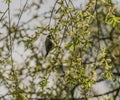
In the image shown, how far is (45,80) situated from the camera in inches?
111

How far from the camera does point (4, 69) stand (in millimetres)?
4113

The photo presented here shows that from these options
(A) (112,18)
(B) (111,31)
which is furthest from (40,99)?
(A) (112,18)

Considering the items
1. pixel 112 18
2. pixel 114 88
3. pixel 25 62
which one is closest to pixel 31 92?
pixel 25 62

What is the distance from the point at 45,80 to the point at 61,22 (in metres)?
0.43

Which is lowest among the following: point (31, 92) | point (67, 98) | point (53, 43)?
point (67, 98)

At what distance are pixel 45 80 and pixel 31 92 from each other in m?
2.50

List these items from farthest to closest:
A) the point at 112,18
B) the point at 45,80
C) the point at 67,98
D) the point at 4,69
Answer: the point at 67,98 < the point at 4,69 < the point at 45,80 < the point at 112,18

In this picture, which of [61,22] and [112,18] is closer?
[112,18]

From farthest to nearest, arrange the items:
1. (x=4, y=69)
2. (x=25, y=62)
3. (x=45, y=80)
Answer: (x=25, y=62) < (x=4, y=69) < (x=45, y=80)

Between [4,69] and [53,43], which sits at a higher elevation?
[53,43]

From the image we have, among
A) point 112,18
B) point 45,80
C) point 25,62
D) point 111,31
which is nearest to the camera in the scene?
point 112,18

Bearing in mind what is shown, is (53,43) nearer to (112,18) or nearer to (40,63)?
(112,18)

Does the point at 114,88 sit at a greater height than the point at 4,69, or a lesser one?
lesser

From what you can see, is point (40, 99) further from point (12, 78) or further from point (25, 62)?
point (12, 78)
